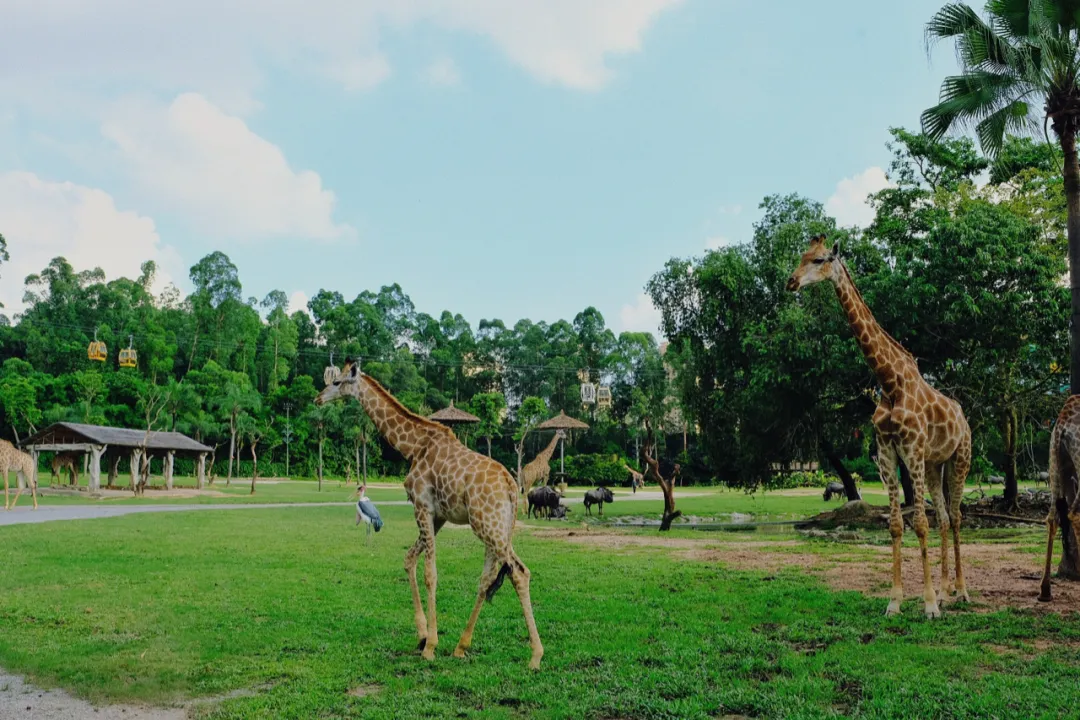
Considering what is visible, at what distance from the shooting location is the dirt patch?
19.9 ft

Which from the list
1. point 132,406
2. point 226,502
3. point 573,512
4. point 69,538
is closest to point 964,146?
point 573,512

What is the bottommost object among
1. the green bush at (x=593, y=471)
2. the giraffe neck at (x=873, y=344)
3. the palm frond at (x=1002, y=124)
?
the green bush at (x=593, y=471)

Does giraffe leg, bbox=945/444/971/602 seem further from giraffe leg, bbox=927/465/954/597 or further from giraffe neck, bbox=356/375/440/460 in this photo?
giraffe neck, bbox=356/375/440/460

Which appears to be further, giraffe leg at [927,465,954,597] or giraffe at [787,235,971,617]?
giraffe leg at [927,465,954,597]

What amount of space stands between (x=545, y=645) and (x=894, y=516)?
4.60 m

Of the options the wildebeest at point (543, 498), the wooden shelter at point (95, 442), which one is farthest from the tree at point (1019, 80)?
the wooden shelter at point (95, 442)

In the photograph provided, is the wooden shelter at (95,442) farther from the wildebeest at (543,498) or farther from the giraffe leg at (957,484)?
the giraffe leg at (957,484)

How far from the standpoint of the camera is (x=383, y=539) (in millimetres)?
18141

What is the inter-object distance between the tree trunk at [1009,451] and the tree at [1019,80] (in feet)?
40.1

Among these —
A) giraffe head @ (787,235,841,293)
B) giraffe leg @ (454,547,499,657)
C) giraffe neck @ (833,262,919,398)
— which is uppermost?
giraffe head @ (787,235,841,293)

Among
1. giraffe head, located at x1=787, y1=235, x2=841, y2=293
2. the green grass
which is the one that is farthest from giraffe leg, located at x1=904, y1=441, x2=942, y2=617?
giraffe head, located at x1=787, y1=235, x2=841, y2=293

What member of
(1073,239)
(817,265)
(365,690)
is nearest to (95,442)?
(365,690)

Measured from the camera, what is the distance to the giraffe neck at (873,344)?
936cm

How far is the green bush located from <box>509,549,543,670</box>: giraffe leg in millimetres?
47817
